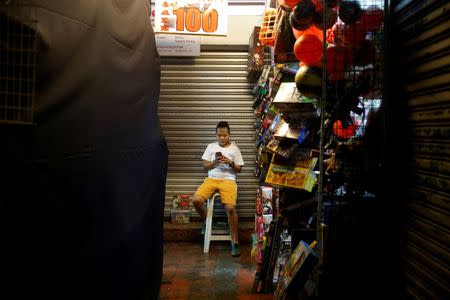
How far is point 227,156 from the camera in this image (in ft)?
28.1

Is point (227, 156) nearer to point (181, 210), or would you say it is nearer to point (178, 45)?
point (181, 210)

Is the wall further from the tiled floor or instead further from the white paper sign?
the tiled floor

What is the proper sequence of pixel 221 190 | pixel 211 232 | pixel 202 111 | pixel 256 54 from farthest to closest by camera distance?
pixel 202 111
pixel 211 232
pixel 221 190
pixel 256 54

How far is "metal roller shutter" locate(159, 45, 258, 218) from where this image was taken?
9305mm

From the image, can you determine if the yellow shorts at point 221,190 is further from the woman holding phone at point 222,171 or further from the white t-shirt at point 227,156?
the white t-shirt at point 227,156

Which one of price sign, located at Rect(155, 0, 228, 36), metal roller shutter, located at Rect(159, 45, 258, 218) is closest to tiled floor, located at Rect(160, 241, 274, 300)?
metal roller shutter, located at Rect(159, 45, 258, 218)

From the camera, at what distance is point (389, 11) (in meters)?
3.06

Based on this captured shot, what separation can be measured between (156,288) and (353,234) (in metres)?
1.62

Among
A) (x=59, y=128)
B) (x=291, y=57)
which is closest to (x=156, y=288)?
(x=59, y=128)

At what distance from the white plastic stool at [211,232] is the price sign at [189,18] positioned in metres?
3.22

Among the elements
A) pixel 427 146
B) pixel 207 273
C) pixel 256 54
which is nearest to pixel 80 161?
pixel 427 146

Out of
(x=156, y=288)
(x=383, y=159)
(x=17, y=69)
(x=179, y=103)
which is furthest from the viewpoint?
(x=179, y=103)

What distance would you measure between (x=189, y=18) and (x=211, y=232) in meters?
4.11

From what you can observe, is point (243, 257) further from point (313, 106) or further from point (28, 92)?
point (28, 92)
